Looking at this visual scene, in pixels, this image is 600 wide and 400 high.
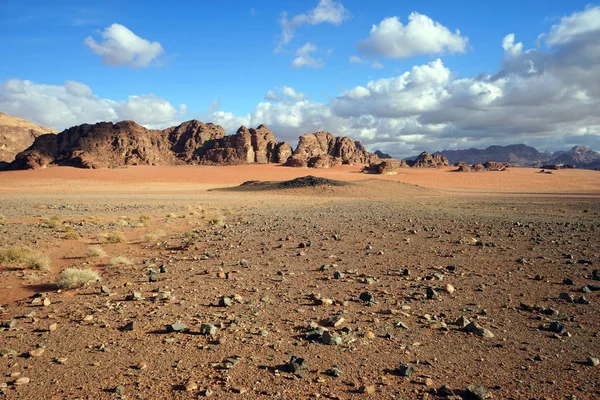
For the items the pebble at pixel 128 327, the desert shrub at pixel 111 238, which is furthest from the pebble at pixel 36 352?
the desert shrub at pixel 111 238

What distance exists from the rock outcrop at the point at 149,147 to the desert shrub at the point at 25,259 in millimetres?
88533

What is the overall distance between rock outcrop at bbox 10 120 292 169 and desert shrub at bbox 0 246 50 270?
88533 mm

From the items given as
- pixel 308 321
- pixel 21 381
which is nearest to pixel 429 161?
pixel 308 321

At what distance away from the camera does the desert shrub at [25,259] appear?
8836 millimetres

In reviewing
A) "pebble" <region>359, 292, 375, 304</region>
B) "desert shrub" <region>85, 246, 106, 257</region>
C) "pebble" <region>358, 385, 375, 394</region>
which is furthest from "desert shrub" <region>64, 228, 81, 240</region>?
"pebble" <region>358, 385, 375, 394</region>

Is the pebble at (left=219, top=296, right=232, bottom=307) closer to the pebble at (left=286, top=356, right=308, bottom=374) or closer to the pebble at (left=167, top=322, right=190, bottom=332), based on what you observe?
the pebble at (left=167, top=322, right=190, bottom=332)

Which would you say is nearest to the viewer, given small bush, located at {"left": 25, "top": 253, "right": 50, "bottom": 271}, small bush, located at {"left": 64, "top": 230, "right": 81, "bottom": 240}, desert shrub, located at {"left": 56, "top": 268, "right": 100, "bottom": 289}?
desert shrub, located at {"left": 56, "top": 268, "right": 100, "bottom": 289}

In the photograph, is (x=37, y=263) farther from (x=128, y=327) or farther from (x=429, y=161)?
(x=429, y=161)

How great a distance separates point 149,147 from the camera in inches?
Answer: 4377

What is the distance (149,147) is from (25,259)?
110141mm

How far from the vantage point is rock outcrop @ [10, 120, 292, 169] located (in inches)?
3649

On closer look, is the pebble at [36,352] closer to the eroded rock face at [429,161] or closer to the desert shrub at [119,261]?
the desert shrub at [119,261]

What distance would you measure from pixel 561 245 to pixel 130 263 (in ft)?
38.6

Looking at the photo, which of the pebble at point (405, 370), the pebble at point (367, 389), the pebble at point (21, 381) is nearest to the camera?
the pebble at point (367, 389)
